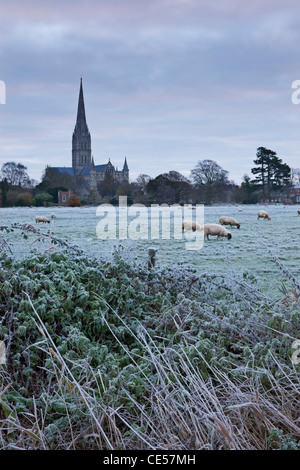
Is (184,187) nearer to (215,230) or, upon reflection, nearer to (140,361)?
(215,230)

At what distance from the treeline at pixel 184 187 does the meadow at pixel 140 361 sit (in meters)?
29.1

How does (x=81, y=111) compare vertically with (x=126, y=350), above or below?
above

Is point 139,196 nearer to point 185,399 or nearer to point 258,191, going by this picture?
point 258,191

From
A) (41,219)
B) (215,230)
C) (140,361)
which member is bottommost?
(140,361)

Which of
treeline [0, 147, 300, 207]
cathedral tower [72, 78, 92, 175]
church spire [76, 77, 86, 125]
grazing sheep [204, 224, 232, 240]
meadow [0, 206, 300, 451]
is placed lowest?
meadow [0, 206, 300, 451]

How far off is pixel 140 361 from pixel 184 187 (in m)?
34.4

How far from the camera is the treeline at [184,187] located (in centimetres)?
3400

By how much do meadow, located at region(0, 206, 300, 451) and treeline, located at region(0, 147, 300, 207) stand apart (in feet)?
95.4

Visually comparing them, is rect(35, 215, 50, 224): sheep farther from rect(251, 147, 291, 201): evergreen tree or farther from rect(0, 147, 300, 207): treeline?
rect(251, 147, 291, 201): evergreen tree

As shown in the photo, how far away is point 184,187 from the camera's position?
37.1 meters

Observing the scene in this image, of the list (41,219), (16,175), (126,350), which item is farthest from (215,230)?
(16,175)

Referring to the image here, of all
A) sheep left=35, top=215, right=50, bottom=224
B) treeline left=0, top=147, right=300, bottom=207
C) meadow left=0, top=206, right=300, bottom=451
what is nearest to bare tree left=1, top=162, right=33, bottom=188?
treeline left=0, top=147, right=300, bottom=207

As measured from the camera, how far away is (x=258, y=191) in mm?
40625

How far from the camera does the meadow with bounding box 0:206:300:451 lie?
2.54 metres
